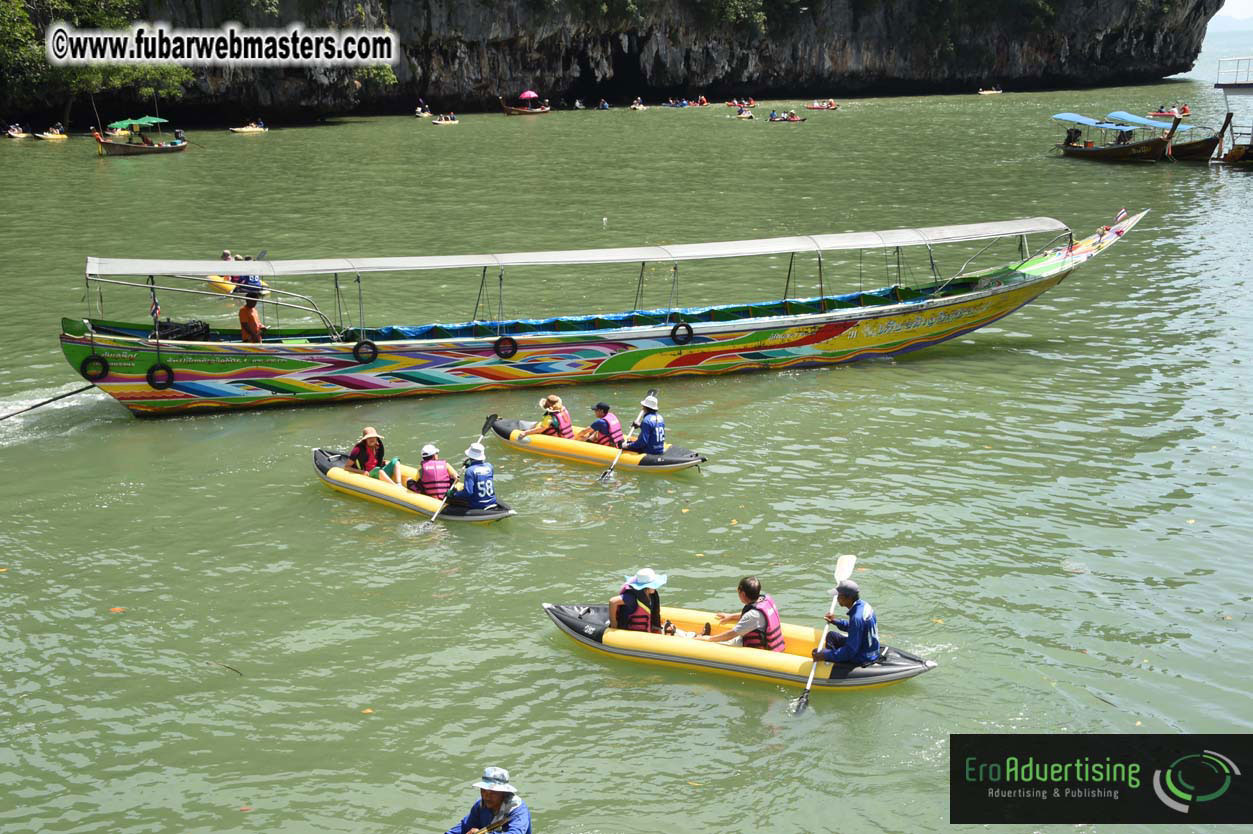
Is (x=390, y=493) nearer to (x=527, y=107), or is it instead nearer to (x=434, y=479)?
(x=434, y=479)

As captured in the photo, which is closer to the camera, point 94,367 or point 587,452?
point 587,452

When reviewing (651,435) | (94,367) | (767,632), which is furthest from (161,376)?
(767,632)

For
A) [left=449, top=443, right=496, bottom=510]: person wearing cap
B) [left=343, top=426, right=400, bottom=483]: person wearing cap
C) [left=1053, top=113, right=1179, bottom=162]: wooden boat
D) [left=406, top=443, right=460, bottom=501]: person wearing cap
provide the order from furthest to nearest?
1. [left=1053, top=113, right=1179, bottom=162]: wooden boat
2. [left=343, top=426, right=400, bottom=483]: person wearing cap
3. [left=406, top=443, right=460, bottom=501]: person wearing cap
4. [left=449, top=443, right=496, bottom=510]: person wearing cap

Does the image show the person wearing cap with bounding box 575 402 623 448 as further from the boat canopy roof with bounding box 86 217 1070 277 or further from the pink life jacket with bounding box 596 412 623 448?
the boat canopy roof with bounding box 86 217 1070 277

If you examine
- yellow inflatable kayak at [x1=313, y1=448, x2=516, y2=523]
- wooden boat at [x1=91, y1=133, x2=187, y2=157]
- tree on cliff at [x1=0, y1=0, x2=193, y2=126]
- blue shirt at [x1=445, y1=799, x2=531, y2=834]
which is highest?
tree on cliff at [x1=0, y1=0, x2=193, y2=126]

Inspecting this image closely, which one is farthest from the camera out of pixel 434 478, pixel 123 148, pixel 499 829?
pixel 123 148

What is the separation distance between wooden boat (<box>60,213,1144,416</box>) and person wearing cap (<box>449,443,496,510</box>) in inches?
212

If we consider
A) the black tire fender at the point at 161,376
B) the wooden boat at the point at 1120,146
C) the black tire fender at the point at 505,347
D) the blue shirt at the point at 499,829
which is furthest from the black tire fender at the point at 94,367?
the wooden boat at the point at 1120,146

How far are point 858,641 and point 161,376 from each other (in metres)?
13.2

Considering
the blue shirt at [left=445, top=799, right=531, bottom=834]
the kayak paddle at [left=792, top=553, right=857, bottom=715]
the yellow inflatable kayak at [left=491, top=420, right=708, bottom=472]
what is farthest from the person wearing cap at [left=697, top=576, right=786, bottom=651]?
the yellow inflatable kayak at [left=491, top=420, right=708, bottom=472]

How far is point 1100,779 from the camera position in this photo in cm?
1080

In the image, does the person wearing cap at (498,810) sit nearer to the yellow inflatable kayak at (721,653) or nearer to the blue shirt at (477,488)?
the yellow inflatable kayak at (721,653)

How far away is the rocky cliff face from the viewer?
7219cm

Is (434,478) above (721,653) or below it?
above
